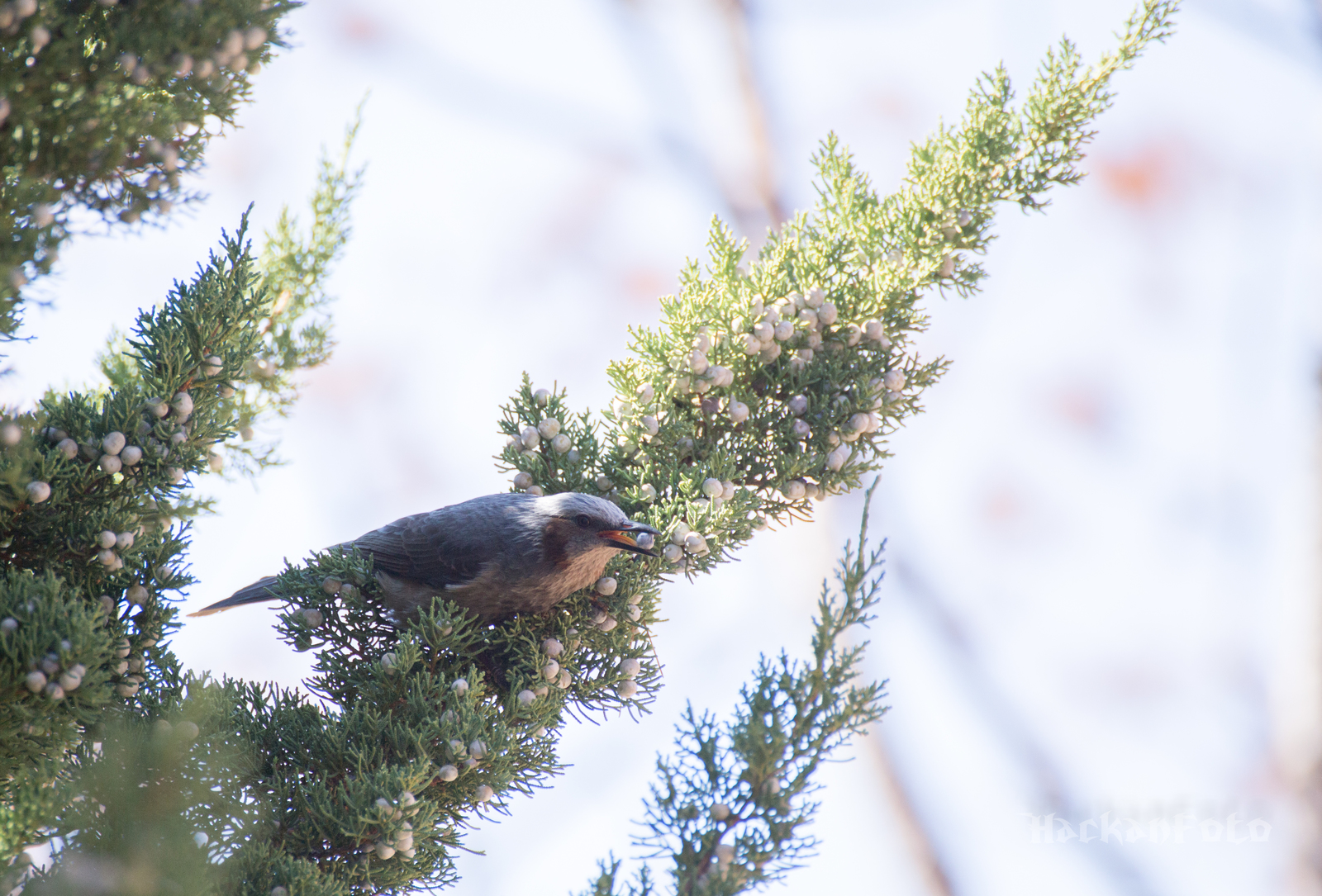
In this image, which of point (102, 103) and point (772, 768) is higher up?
point (102, 103)

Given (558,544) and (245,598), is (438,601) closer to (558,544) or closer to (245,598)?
(558,544)

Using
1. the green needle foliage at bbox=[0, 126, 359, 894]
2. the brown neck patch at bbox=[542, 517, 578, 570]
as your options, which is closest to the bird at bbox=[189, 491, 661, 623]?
the brown neck patch at bbox=[542, 517, 578, 570]

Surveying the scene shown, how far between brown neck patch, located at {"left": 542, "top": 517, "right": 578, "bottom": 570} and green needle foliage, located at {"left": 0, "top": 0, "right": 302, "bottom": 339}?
86 cm

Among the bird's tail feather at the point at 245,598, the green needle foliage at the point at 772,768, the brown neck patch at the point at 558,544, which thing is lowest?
the green needle foliage at the point at 772,768

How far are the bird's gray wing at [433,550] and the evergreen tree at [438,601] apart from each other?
15cm

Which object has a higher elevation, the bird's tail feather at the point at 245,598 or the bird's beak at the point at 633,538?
the bird's tail feather at the point at 245,598

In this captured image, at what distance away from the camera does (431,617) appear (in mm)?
1491

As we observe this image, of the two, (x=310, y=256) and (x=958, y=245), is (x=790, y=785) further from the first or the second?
(x=310, y=256)

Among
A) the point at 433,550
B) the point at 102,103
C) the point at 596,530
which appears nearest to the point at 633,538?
the point at 596,530

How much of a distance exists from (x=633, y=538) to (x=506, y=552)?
11.3 inches

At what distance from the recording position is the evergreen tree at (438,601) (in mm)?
1138

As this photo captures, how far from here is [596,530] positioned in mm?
1721

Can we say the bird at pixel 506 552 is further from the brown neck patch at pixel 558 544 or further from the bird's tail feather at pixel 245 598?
the bird's tail feather at pixel 245 598

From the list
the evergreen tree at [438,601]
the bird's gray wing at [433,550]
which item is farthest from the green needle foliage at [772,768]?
the bird's gray wing at [433,550]
